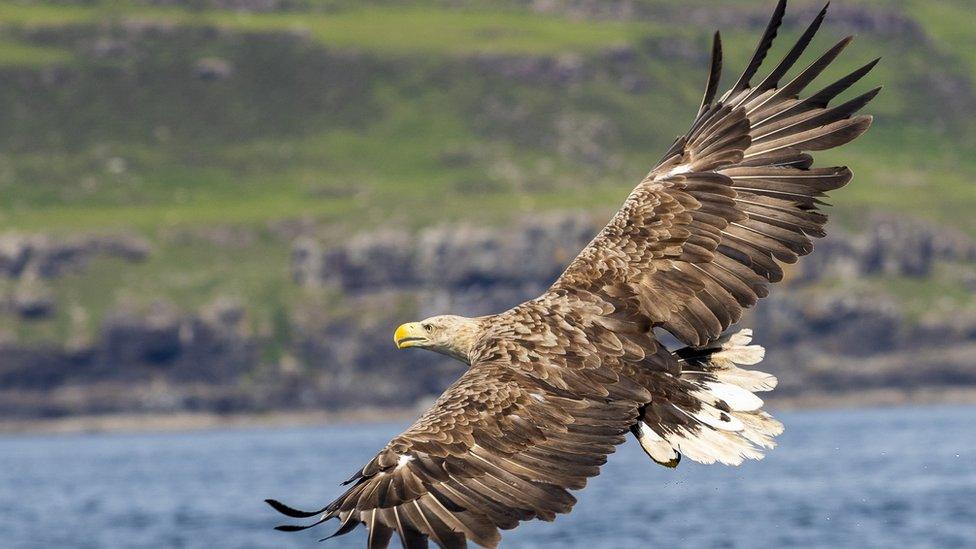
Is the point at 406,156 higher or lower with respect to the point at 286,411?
higher

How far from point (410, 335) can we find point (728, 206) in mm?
2999

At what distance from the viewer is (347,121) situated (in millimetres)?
174875

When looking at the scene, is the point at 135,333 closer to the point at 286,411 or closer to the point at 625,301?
the point at 286,411

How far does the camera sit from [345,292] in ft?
479

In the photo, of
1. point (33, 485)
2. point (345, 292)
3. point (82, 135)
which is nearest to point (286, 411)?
point (345, 292)

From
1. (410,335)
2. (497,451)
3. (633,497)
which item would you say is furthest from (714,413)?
(633,497)

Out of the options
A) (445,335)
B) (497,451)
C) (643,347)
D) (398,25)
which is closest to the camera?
(497,451)

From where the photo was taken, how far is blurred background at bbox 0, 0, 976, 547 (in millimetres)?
141625

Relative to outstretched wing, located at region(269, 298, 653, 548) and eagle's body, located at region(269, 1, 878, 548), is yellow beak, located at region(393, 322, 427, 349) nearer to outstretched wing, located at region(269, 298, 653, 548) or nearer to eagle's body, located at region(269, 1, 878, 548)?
eagle's body, located at region(269, 1, 878, 548)

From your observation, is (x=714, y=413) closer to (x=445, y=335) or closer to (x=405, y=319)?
(x=445, y=335)

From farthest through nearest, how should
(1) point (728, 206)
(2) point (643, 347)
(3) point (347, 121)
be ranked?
(3) point (347, 121), (1) point (728, 206), (2) point (643, 347)

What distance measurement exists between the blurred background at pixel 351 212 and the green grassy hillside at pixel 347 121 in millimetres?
313

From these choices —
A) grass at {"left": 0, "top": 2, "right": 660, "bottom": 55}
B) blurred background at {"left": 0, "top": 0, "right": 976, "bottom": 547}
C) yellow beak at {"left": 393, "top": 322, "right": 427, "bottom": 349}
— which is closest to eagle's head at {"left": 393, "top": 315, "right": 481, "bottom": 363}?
yellow beak at {"left": 393, "top": 322, "right": 427, "bottom": 349}

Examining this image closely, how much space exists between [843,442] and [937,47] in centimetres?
11742
